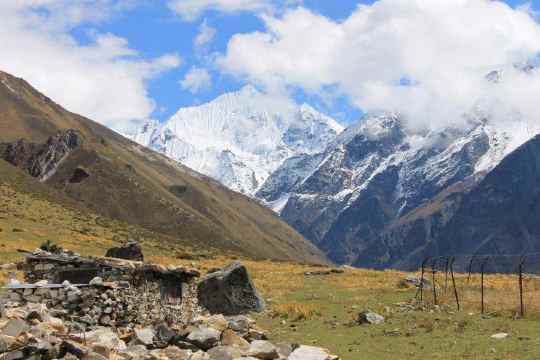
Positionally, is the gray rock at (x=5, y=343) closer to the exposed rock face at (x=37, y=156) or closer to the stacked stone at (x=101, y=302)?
the stacked stone at (x=101, y=302)

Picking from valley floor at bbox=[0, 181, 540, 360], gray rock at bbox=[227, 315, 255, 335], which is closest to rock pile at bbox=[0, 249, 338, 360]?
gray rock at bbox=[227, 315, 255, 335]

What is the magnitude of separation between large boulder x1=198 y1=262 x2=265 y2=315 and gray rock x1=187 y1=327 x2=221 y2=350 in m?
12.5

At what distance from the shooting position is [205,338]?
19.5 m

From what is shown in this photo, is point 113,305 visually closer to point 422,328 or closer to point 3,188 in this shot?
point 422,328

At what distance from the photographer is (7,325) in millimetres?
16891

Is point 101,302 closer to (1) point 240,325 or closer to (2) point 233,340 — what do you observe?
(1) point 240,325

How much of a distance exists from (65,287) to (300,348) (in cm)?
944

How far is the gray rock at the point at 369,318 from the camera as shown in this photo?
2965cm

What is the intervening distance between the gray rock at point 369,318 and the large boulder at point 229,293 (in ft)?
19.1

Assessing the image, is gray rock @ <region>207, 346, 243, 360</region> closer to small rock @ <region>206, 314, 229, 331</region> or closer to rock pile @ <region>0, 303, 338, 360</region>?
rock pile @ <region>0, 303, 338, 360</region>

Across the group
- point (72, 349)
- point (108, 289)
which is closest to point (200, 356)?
point (72, 349)

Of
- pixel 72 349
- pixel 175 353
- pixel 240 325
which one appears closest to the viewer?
pixel 72 349

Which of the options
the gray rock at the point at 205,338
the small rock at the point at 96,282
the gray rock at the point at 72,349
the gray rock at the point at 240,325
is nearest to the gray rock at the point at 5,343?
the gray rock at the point at 72,349

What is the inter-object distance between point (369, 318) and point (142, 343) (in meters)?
12.9
